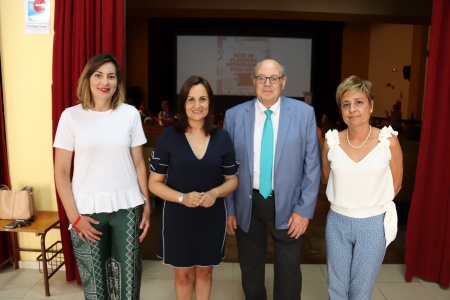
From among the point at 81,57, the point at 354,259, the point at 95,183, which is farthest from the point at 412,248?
the point at 81,57

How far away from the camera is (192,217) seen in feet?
7.02

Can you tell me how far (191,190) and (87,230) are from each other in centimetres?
58

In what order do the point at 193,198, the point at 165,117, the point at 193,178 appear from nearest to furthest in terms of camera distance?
the point at 193,198
the point at 193,178
the point at 165,117

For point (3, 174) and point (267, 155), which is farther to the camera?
point (3, 174)

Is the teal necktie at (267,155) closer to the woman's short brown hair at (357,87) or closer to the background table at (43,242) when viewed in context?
the woman's short brown hair at (357,87)

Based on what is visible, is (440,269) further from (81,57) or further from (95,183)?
(81,57)

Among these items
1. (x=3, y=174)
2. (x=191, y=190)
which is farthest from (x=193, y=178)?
(x=3, y=174)

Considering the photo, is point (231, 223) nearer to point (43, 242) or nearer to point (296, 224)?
point (296, 224)

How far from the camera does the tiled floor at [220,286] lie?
2.96m

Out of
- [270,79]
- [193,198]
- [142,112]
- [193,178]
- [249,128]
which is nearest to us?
[193,198]

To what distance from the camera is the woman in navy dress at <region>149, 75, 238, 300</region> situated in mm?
2074

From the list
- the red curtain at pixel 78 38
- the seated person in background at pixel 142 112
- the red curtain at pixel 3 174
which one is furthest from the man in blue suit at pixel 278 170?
the seated person in background at pixel 142 112

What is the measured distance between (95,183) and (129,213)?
0.25 m

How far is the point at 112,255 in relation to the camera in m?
2.17
